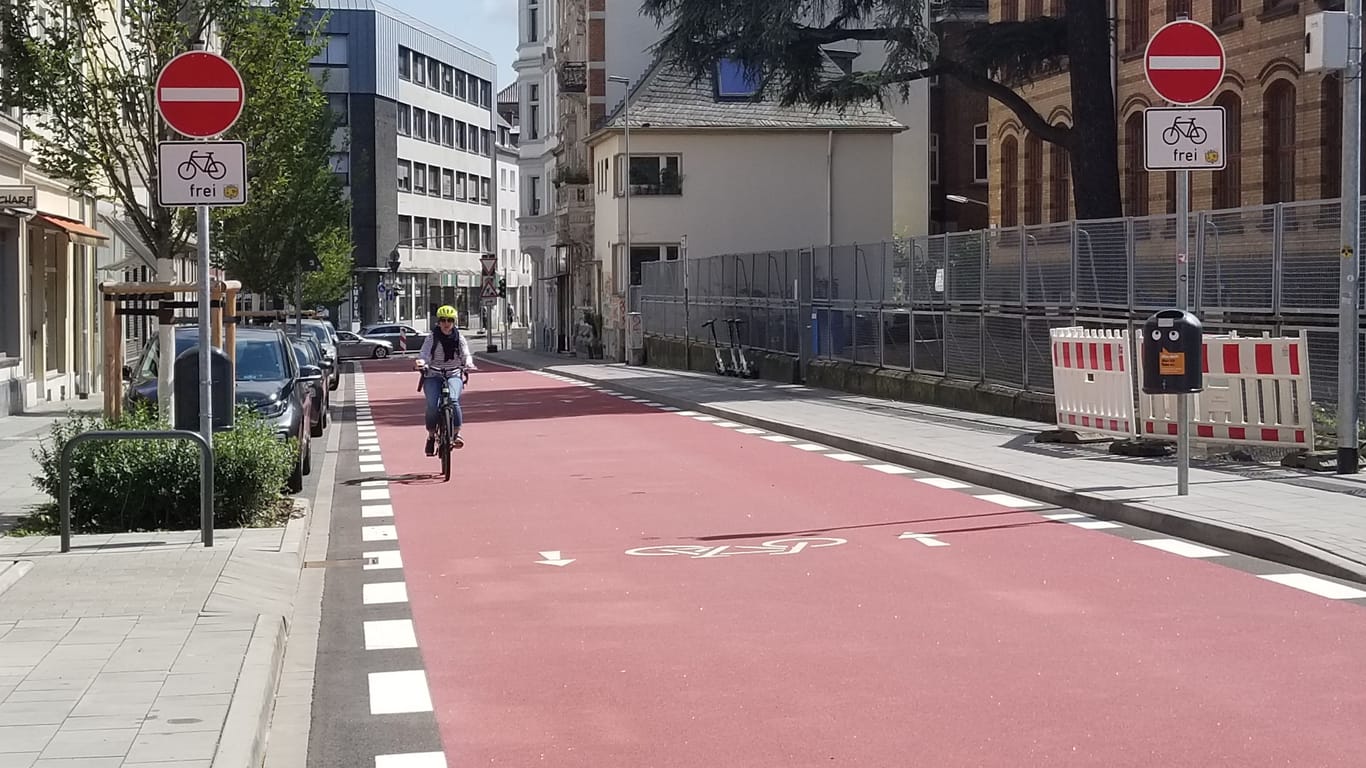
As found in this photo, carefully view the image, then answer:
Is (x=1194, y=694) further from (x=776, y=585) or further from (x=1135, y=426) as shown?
(x=1135, y=426)

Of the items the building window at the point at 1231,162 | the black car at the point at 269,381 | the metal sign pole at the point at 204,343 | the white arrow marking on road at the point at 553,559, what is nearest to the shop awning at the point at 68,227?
the black car at the point at 269,381

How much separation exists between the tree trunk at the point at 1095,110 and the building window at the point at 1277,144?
3.09 metres

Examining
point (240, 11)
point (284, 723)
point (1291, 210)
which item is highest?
point (240, 11)

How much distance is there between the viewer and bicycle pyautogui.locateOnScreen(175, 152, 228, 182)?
11617 mm

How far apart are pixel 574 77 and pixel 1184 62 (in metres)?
58.9

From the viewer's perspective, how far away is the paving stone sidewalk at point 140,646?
19.7 ft

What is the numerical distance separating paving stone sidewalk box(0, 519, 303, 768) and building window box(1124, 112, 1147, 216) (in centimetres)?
3035

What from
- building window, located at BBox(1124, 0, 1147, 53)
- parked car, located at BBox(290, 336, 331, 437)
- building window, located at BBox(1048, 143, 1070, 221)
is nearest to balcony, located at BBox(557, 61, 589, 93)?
building window, located at BBox(1048, 143, 1070, 221)

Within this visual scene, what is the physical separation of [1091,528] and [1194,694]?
566 cm

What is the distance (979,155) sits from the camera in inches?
2692

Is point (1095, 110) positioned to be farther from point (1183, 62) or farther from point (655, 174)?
point (655, 174)

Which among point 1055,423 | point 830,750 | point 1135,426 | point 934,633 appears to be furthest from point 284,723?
point 1055,423

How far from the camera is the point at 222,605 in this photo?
8.96m

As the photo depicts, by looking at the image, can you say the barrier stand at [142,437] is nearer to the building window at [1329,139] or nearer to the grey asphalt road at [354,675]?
the grey asphalt road at [354,675]
